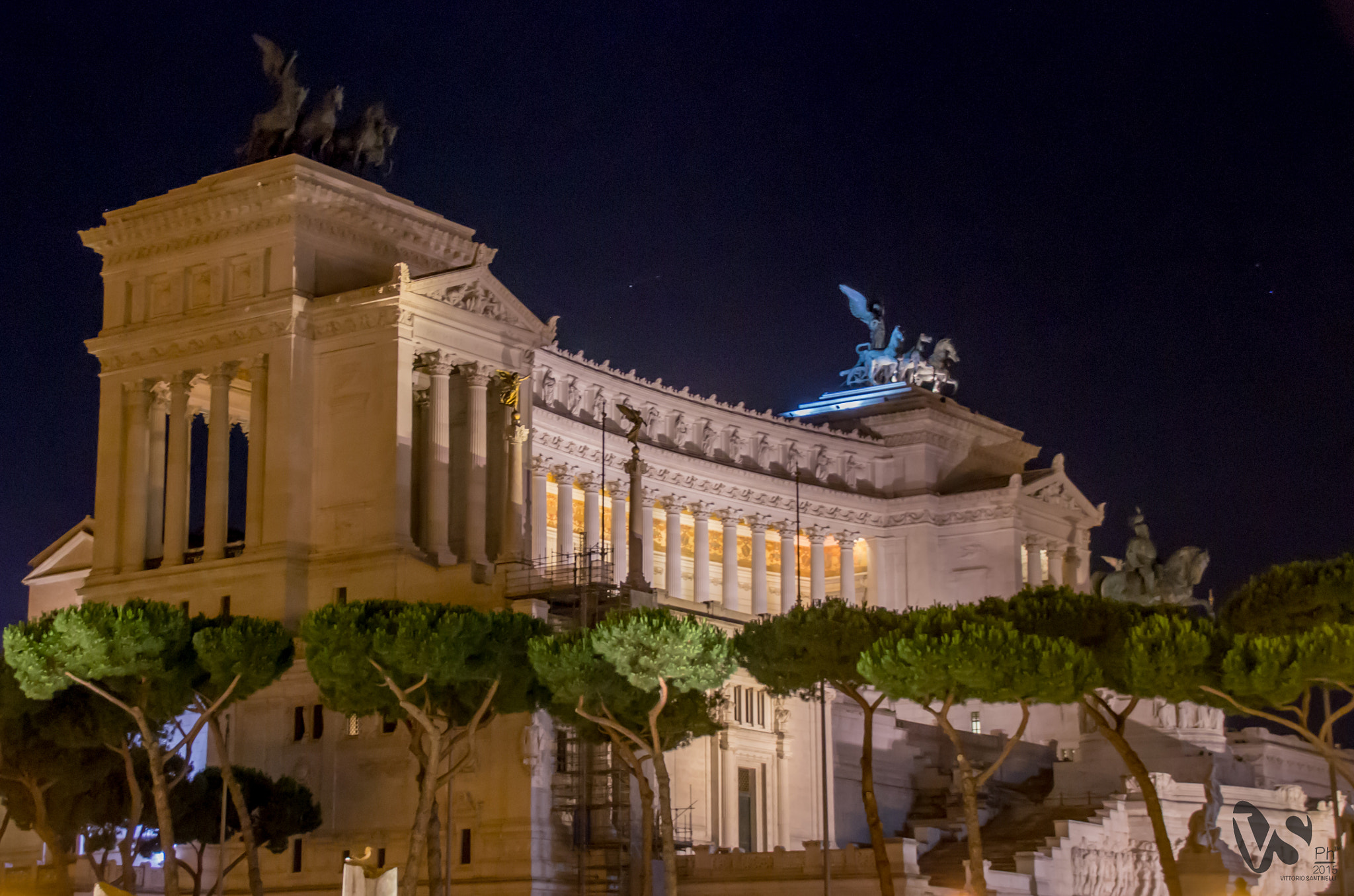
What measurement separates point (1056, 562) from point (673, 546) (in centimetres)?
2781

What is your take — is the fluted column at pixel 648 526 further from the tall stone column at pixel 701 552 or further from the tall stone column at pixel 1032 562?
the tall stone column at pixel 1032 562

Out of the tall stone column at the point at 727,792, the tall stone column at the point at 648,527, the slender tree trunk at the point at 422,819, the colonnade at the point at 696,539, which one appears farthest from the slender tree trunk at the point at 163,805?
the tall stone column at the point at 648,527

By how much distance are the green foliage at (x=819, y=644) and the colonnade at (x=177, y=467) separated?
24.2 m

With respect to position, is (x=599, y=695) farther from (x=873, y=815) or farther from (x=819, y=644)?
(x=873, y=815)

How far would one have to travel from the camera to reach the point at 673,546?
334ft

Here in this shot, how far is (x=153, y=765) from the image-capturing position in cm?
5441

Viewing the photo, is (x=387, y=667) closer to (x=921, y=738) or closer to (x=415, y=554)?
(x=415, y=554)

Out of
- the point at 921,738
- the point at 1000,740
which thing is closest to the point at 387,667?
the point at 921,738

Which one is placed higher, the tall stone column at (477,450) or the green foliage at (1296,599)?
the tall stone column at (477,450)

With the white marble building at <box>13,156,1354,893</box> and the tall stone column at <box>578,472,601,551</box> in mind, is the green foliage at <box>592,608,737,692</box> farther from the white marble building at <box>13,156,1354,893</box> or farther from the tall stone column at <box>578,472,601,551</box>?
the tall stone column at <box>578,472,601,551</box>

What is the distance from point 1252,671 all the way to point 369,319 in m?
36.2

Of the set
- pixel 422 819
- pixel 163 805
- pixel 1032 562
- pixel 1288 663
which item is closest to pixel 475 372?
pixel 422 819

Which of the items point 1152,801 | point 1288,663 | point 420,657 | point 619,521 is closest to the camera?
point 1288,663

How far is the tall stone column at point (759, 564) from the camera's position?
347 ft
